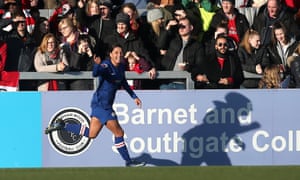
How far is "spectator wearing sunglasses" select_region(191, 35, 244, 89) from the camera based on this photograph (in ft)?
41.7

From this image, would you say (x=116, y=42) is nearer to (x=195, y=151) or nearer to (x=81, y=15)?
(x=81, y=15)

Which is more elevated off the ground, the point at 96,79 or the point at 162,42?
the point at 162,42

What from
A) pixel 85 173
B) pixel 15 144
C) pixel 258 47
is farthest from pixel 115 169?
pixel 258 47

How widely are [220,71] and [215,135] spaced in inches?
36.6

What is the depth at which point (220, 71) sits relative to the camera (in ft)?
41.8

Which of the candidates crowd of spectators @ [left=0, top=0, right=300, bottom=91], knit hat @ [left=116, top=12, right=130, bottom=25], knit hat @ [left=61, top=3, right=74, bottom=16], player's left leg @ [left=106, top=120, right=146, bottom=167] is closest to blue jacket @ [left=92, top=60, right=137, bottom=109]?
player's left leg @ [left=106, top=120, right=146, bottom=167]

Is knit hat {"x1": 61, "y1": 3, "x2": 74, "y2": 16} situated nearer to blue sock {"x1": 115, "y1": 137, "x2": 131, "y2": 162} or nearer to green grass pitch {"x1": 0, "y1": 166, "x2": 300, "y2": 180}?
blue sock {"x1": 115, "y1": 137, "x2": 131, "y2": 162}

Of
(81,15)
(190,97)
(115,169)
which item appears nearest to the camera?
(115,169)

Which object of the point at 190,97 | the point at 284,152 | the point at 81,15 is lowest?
the point at 284,152

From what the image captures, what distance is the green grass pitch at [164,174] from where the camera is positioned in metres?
9.53

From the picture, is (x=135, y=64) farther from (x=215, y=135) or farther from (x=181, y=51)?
(x=215, y=135)

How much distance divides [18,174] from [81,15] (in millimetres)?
3968

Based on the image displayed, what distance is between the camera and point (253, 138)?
1252 cm

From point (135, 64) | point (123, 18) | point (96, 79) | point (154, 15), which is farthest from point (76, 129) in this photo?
point (154, 15)
